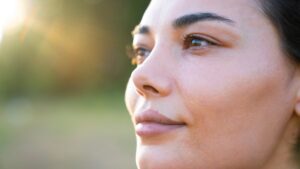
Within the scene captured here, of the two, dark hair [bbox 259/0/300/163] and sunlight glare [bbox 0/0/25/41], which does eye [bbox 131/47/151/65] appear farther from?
sunlight glare [bbox 0/0/25/41]

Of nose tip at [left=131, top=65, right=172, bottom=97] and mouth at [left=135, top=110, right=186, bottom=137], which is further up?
nose tip at [left=131, top=65, right=172, bottom=97]

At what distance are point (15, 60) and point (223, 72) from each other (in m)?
7.90

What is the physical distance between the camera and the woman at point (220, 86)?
1568mm

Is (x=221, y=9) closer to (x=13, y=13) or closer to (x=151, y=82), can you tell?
(x=151, y=82)

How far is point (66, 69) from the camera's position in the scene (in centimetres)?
938

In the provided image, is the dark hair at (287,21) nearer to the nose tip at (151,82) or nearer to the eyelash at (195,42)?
the eyelash at (195,42)

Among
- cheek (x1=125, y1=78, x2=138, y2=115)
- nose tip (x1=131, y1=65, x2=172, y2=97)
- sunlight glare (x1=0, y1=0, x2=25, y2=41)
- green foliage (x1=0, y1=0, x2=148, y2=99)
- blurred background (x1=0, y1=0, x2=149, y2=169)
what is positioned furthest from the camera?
green foliage (x1=0, y1=0, x2=148, y2=99)

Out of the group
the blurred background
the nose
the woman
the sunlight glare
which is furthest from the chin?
the blurred background

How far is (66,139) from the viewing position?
6.91 meters

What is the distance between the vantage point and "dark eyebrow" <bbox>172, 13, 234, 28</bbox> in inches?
64.1

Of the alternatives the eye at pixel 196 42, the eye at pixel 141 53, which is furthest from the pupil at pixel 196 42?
the eye at pixel 141 53

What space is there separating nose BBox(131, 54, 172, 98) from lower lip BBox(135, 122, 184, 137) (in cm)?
9

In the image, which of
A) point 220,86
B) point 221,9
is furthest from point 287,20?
point 220,86

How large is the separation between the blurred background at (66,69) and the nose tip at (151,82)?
5544mm
